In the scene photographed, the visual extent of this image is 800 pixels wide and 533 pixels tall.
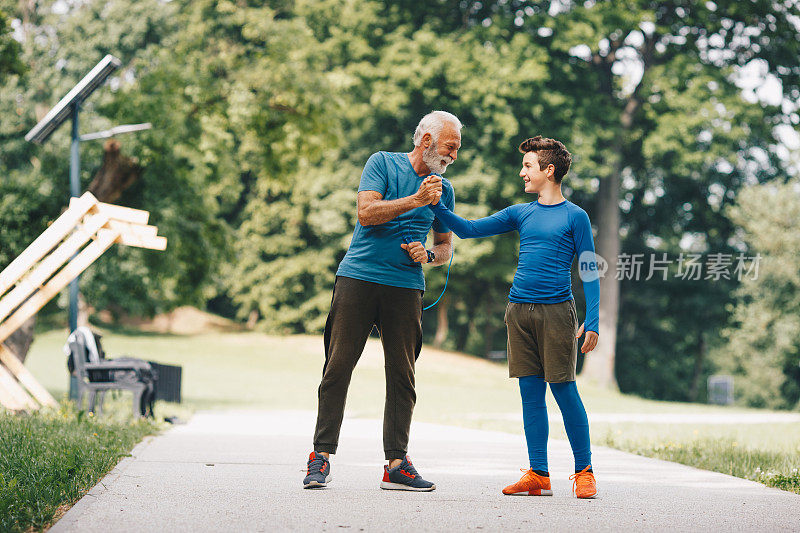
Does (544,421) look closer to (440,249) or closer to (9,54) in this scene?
(440,249)

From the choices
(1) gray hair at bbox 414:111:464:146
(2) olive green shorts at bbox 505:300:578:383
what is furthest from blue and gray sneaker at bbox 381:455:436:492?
(1) gray hair at bbox 414:111:464:146

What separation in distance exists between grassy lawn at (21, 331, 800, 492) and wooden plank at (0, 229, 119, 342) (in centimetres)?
248

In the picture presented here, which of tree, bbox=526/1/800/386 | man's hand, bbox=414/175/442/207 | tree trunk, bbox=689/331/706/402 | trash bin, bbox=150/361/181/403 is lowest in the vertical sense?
tree trunk, bbox=689/331/706/402

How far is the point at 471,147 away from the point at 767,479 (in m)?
27.1

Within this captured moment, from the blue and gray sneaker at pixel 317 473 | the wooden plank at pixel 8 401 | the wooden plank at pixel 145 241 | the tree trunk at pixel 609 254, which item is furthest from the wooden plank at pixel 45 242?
the tree trunk at pixel 609 254

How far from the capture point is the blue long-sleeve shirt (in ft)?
17.3

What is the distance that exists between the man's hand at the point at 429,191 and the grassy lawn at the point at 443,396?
3.09 metres

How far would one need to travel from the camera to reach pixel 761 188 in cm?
3522

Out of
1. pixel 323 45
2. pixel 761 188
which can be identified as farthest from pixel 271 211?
pixel 761 188

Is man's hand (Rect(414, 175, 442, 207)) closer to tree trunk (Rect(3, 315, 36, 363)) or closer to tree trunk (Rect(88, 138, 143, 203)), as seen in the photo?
tree trunk (Rect(3, 315, 36, 363))

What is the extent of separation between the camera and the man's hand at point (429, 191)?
4.96 m

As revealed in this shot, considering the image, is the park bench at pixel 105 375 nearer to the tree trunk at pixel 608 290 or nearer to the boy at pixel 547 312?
the boy at pixel 547 312

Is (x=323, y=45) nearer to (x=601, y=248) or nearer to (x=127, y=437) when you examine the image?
(x=601, y=248)

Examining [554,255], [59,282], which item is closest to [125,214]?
[59,282]
